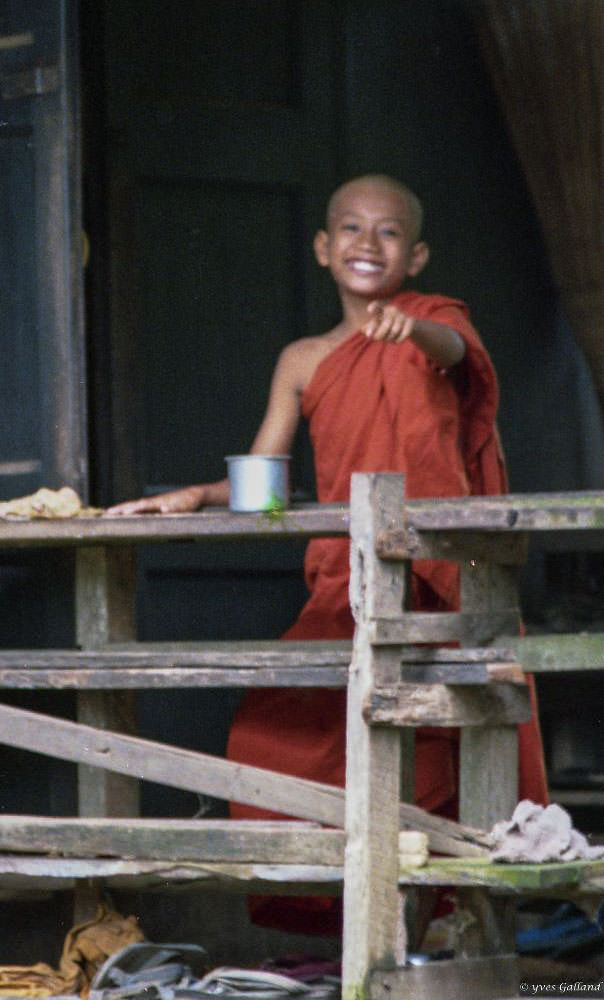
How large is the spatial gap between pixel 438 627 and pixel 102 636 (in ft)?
3.75

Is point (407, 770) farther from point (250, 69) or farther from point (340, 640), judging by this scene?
point (250, 69)

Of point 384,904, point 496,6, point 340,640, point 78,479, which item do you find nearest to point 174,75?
point 496,6

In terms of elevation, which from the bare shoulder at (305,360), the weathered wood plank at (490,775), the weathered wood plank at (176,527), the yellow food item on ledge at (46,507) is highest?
the bare shoulder at (305,360)

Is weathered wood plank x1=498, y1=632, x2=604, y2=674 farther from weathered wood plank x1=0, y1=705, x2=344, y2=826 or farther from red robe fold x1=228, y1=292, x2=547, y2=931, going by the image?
red robe fold x1=228, y1=292, x2=547, y2=931

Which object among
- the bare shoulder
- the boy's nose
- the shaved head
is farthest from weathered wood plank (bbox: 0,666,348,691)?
the shaved head

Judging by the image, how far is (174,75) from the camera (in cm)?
592

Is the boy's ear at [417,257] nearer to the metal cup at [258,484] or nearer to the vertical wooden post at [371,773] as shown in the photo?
the metal cup at [258,484]

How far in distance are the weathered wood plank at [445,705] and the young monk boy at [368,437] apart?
68 centimetres

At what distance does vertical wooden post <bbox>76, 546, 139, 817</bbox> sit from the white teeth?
1.00 metres

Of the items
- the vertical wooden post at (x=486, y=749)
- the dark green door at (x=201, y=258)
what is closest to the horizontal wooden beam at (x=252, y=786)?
the vertical wooden post at (x=486, y=749)

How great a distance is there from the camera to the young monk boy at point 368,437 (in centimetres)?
482

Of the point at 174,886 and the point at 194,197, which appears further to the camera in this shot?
the point at 194,197

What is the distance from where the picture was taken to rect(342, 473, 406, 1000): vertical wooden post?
12.5 feet

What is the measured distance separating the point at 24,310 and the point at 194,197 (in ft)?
3.33
